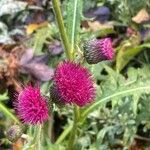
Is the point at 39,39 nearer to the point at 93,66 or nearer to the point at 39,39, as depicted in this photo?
the point at 39,39

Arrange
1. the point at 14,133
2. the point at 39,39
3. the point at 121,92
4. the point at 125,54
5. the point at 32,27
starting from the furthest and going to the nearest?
the point at 32,27, the point at 39,39, the point at 125,54, the point at 121,92, the point at 14,133

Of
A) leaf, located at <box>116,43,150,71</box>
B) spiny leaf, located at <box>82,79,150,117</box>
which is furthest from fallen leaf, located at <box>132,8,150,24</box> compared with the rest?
spiny leaf, located at <box>82,79,150,117</box>

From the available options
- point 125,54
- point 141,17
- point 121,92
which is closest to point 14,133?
point 121,92

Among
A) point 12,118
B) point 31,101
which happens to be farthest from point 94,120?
point 31,101

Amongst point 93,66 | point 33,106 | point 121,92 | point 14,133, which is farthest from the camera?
point 93,66

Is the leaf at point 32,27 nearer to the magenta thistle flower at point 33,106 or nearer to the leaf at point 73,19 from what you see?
the leaf at point 73,19

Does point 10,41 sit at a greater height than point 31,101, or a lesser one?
greater

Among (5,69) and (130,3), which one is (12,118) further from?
(130,3)
